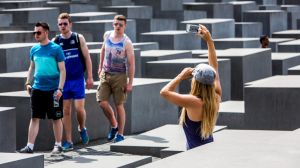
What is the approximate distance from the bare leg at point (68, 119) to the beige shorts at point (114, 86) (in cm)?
45

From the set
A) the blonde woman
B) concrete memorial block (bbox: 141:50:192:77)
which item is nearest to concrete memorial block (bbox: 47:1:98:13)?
concrete memorial block (bbox: 141:50:192:77)

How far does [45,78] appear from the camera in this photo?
32.7ft

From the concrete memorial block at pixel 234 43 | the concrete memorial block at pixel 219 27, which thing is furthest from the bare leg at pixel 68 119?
the concrete memorial block at pixel 219 27

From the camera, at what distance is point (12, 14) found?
870 inches

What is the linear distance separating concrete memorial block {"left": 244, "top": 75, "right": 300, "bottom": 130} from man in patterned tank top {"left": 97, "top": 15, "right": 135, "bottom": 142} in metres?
1.37

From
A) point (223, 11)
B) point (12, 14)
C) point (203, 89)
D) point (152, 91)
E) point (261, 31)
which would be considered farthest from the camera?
point (223, 11)

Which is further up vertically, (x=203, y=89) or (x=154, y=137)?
(x=203, y=89)

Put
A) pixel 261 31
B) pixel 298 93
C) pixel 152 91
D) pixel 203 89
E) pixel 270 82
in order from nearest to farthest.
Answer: pixel 203 89, pixel 298 93, pixel 270 82, pixel 152 91, pixel 261 31

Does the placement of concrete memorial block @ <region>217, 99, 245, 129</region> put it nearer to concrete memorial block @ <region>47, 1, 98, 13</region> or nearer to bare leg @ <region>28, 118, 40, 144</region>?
bare leg @ <region>28, 118, 40, 144</region>

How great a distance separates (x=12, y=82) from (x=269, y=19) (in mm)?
14398

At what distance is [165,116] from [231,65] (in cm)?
223

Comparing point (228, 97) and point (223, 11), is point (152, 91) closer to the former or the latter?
point (228, 97)

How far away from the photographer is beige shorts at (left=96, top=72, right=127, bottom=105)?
10.9 meters

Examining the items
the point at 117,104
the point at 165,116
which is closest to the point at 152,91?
the point at 165,116
